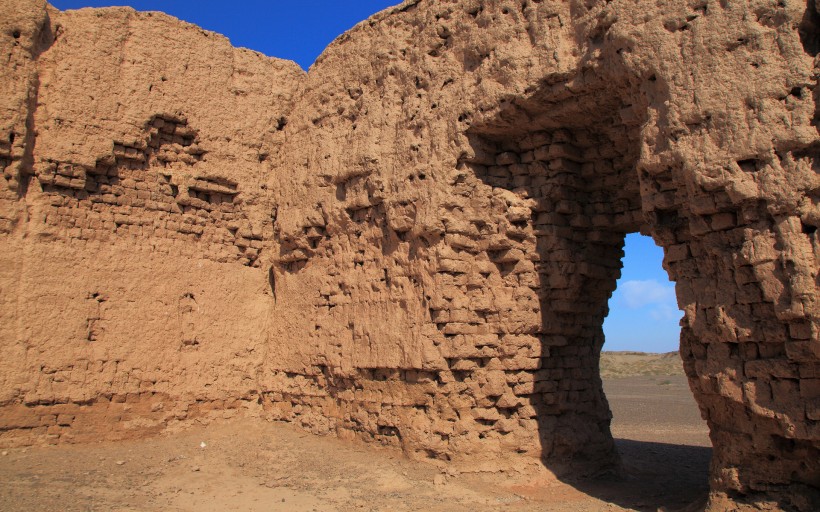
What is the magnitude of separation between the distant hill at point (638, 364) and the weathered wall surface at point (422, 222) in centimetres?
1967

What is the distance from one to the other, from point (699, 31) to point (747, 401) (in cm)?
281

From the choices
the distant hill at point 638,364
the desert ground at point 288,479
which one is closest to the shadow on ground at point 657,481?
the desert ground at point 288,479

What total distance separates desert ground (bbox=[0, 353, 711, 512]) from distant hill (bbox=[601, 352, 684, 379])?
19.2m

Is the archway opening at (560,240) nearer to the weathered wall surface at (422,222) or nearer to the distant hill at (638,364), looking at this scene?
the weathered wall surface at (422,222)

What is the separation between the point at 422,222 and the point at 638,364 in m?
24.2

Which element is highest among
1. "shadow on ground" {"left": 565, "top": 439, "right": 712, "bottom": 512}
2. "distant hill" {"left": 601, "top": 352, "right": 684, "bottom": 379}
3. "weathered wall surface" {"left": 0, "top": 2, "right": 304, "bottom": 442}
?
"weathered wall surface" {"left": 0, "top": 2, "right": 304, "bottom": 442}

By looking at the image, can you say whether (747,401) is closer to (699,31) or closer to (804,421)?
(804,421)

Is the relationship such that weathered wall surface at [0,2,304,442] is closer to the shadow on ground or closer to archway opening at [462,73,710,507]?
archway opening at [462,73,710,507]

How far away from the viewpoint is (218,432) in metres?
7.91

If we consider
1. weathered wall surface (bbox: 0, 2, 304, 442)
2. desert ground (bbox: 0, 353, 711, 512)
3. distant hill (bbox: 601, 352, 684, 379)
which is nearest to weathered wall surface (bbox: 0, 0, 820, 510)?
weathered wall surface (bbox: 0, 2, 304, 442)

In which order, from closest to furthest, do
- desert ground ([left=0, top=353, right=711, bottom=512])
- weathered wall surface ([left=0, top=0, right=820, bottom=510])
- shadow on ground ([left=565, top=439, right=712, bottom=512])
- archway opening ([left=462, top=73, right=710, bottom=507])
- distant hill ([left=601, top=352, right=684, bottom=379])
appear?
weathered wall surface ([left=0, top=0, right=820, bottom=510]) → desert ground ([left=0, top=353, right=711, bottom=512]) → shadow on ground ([left=565, top=439, right=712, bottom=512]) → archway opening ([left=462, top=73, right=710, bottom=507]) → distant hill ([left=601, top=352, right=684, bottom=379])

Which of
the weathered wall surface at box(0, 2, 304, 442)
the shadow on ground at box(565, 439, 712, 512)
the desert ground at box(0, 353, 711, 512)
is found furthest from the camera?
the weathered wall surface at box(0, 2, 304, 442)

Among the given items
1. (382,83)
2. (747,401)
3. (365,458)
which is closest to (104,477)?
(365,458)

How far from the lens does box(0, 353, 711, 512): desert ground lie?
5680 millimetres
